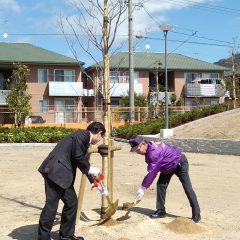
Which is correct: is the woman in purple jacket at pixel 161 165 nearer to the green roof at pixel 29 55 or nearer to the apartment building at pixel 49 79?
the apartment building at pixel 49 79

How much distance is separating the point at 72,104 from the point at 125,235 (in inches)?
1405

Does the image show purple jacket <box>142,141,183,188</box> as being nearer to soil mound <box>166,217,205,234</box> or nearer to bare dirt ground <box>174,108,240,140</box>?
soil mound <box>166,217,205,234</box>

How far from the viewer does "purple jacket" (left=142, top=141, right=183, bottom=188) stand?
20.1 feet

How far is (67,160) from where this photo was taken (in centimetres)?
541

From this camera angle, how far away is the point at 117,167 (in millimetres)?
12914

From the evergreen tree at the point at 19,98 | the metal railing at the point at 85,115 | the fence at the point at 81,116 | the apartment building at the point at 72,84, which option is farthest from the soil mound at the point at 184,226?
the apartment building at the point at 72,84

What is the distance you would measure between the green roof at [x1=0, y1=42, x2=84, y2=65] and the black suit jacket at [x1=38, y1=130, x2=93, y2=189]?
115ft

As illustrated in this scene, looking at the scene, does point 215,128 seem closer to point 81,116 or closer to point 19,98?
point 19,98

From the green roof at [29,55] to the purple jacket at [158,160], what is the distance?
34.5 m

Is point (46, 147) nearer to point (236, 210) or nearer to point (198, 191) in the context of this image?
point (198, 191)

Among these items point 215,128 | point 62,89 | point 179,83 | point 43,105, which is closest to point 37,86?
point 43,105

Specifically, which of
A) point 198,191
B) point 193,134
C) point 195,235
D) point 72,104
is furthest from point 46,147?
point 72,104

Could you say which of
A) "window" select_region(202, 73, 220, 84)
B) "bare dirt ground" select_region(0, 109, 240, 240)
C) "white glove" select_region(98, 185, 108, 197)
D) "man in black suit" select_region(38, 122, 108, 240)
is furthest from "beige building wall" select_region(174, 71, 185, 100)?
"man in black suit" select_region(38, 122, 108, 240)

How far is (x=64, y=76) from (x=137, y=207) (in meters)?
34.6
